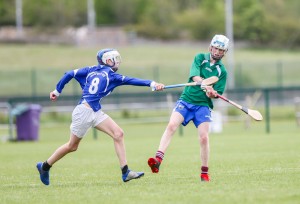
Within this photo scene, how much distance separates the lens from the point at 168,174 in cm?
1334

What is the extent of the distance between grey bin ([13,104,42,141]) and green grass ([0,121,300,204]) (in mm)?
2438

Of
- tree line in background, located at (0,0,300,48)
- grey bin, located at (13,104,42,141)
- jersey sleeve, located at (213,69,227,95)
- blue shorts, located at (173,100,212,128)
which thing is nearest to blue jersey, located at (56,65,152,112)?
blue shorts, located at (173,100,212,128)

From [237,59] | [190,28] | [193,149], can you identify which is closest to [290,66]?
[237,59]

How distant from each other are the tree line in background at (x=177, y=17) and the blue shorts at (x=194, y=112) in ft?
125

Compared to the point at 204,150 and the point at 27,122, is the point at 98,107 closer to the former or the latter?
the point at 204,150

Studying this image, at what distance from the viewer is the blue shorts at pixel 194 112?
39.3ft

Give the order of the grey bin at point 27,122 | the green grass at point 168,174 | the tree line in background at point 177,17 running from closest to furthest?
the green grass at point 168,174, the grey bin at point 27,122, the tree line in background at point 177,17

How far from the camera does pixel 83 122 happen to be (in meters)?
11.9

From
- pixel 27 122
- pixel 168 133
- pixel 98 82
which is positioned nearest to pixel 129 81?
pixel 98 82

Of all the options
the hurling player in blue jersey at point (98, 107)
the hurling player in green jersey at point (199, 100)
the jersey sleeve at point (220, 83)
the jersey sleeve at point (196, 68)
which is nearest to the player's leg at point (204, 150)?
the hurling player in green jersey at point (199, 100)

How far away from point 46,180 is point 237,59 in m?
48.6

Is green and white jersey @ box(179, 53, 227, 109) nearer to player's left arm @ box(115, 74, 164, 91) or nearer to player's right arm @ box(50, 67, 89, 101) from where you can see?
player's left arm @ box(115, 74, 164, 91)

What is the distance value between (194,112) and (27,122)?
A: 14.4 meters

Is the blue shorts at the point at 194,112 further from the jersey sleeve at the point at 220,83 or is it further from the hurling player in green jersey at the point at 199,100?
the jersey sleeve at the point at 220,83
